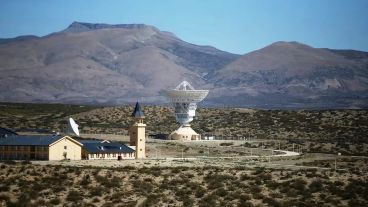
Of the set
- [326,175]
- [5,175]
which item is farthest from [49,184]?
[326,175]

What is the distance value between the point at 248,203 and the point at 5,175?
21053mm

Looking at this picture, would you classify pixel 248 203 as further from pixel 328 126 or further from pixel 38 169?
pixel 328 126

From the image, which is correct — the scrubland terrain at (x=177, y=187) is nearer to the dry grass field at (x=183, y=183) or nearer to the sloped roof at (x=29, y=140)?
the dry grass field at (x=183, y=183)

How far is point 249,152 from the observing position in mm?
95000

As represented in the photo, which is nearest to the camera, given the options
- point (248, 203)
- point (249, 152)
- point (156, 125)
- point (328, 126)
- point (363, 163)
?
point (248, 203)

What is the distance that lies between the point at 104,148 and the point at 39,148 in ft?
24.9

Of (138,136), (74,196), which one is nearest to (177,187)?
(74,196)

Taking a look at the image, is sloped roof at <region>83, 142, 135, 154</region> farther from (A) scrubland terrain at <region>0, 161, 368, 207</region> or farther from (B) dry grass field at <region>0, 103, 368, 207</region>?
(A) scrubland terrain at <region>0, 161, 368, 207</region>

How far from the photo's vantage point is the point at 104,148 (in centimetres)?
7669

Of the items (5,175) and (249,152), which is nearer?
(5,175)

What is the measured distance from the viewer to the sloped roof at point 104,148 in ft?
247

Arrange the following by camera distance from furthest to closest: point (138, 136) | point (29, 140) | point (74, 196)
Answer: point (138, 136) < point (29, 140) < point (74, 196)

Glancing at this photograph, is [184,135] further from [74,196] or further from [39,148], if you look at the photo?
[74,196]

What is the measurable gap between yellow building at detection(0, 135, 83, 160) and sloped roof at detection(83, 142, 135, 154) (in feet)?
4.24
